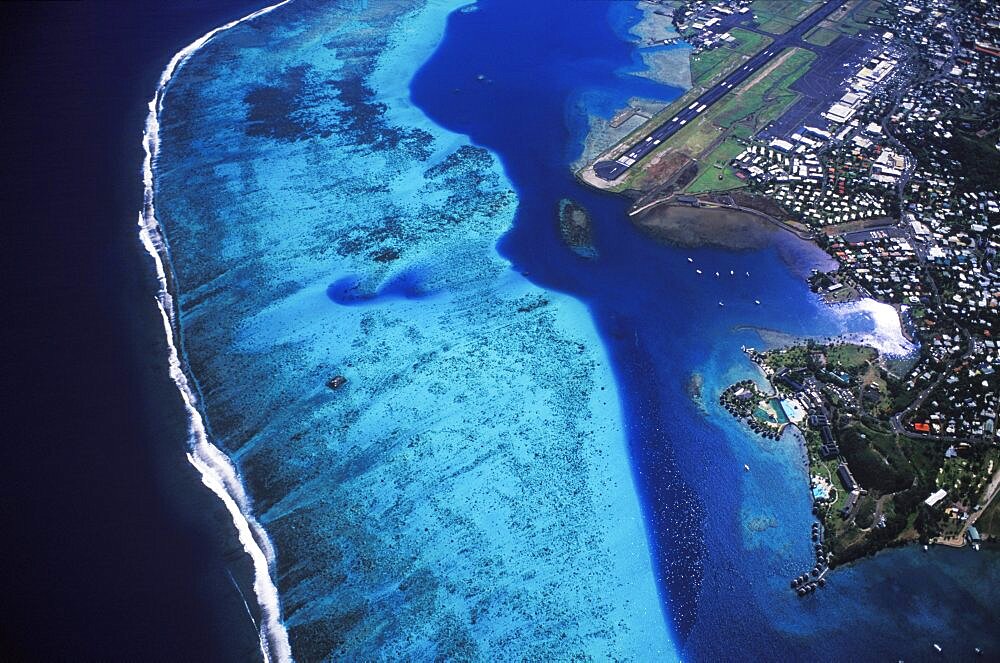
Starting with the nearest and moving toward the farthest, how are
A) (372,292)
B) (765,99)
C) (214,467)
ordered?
(214,467), (372,292), (765,99)

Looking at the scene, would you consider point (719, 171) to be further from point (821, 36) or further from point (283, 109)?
point (283, 109)

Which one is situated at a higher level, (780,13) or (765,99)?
(780,13)

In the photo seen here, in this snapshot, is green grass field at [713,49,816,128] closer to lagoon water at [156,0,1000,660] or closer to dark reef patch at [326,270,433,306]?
lagoon water at [156,0,1000,660]

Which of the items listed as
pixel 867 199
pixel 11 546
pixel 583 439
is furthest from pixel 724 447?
pixel 11 546

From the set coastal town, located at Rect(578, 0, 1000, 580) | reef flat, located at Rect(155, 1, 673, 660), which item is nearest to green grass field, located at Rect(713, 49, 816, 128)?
coastal town, located at Rect(578, 0, 1000, 580)

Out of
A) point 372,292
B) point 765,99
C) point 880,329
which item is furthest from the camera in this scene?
point 765,99

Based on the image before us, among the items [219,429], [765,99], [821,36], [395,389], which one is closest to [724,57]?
[765,99]
